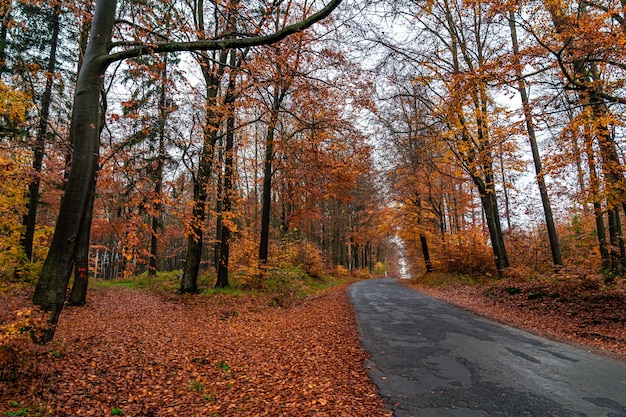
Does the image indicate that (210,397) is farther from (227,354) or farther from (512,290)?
(512,290)

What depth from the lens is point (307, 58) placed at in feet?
24.5

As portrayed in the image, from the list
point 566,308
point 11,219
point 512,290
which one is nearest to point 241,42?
point 566,308

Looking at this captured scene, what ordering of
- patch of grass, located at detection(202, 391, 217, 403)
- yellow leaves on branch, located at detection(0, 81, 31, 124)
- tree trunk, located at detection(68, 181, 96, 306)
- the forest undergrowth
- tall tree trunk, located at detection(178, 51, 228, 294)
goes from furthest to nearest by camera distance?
1. tall tree trunk, located at detection(178, 51, 228, 294)
2. tree trunk, located at detection(68, 181, 96, 306)
3. yellow leaves on branch, located at detection(0, 81, 31, 124)
4. patch of grass, located at detection(202, 391, 217, 403)
5. the forest undergrowth

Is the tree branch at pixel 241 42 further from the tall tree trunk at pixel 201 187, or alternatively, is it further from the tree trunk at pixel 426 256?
the tree trunk at pixel 426 256

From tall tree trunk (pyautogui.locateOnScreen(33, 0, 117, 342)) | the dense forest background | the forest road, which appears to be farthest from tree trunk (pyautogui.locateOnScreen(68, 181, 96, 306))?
the forest road

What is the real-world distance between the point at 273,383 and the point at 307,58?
6696 millimetres

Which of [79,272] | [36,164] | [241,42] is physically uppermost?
[36,164]

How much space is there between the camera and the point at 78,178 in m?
4.91

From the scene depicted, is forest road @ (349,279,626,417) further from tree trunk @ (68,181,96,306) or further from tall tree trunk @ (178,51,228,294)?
tree trunk @ (68,181,96,306)

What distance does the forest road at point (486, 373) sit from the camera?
362 cm

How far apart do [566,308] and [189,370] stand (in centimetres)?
911

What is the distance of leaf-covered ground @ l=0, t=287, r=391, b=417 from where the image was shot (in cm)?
396

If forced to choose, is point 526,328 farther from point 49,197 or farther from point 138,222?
point 49,197

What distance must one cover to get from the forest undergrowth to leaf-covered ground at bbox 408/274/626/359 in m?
4.35
